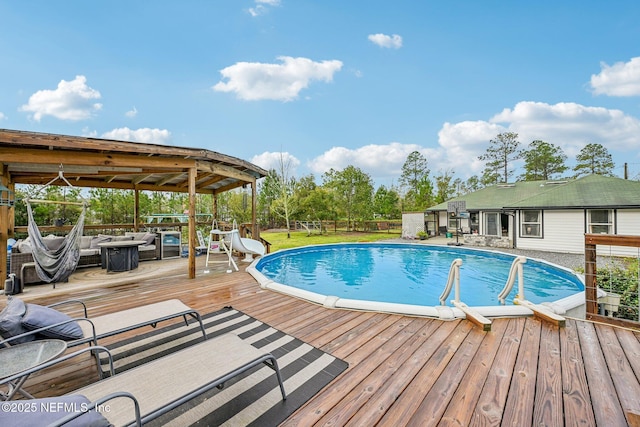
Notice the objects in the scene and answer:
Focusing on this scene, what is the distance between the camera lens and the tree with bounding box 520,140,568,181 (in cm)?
2553

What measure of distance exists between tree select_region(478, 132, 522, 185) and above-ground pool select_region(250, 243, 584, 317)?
21.1 meters

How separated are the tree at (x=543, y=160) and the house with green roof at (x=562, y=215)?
495 inches

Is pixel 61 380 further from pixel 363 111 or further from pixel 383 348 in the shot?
pixel 363 111

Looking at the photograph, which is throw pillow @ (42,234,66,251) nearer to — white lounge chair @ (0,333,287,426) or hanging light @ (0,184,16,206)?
hanging light @ (0,184,16,206)

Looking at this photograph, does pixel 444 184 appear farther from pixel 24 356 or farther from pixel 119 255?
pixel 24 356

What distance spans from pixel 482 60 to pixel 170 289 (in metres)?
15.9

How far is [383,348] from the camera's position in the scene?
2.67 metres

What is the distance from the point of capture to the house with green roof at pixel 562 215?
10648 millimetres

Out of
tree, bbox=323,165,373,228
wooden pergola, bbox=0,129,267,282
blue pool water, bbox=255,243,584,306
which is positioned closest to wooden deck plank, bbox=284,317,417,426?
blue pool water, bbox=255,243,584,306

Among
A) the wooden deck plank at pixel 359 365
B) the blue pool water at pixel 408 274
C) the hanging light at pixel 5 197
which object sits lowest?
the blue pool water at pixel 408 274

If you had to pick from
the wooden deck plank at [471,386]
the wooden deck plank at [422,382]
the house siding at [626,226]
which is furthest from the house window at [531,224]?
the wooden deck plank at [422,382]

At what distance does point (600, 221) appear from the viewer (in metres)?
11.1

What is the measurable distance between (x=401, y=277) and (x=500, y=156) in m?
26.4

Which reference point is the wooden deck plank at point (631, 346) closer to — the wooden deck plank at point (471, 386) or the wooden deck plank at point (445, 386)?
the wooden deck plank at point (471, 386)
